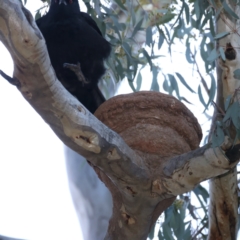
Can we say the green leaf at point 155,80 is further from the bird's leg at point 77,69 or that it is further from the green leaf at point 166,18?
the bird's leg at point 77,69

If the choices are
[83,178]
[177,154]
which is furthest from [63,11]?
[83,178]

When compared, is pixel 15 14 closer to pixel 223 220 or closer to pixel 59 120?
Answer: pixel 59 120

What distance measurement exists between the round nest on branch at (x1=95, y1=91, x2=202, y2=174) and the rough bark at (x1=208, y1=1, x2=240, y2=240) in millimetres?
120

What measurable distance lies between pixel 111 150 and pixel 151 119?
383 mm

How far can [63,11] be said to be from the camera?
254 cm

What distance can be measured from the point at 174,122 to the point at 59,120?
1.97ft

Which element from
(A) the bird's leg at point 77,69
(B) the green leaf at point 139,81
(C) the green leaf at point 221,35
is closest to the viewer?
(C) the green leaf at point 221,35

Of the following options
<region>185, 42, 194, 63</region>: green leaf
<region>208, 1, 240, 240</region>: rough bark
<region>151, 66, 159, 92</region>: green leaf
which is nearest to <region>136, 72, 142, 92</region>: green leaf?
<region>151, 66, 159, 92</region>: green leaf

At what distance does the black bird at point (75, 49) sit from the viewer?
8.00 feet

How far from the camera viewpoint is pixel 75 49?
2459mm

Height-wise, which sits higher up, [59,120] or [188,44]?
[188,44]

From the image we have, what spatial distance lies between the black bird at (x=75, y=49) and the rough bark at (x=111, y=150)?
0.48 metres

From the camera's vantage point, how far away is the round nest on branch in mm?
2029

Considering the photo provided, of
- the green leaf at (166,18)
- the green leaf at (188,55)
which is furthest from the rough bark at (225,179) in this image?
the green leaf at (188,55)
